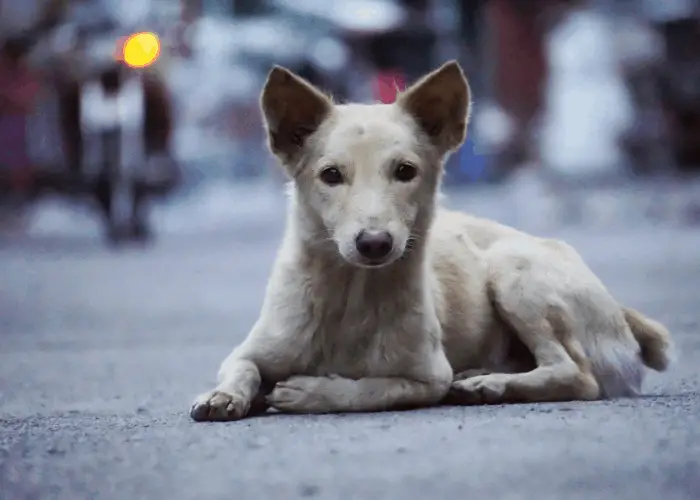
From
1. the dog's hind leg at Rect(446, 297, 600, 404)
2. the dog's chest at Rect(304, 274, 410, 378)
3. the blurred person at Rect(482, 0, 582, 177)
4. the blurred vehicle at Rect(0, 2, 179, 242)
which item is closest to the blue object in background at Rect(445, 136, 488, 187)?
the blurred person at Rect(482, 0, 582, 177)

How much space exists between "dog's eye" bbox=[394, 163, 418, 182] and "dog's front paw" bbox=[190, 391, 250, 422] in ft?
2.08

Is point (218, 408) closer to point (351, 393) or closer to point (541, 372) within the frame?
point (351, 393)

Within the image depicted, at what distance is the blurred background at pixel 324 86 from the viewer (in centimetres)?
1127

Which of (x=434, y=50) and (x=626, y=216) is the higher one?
(x=434, y=50)

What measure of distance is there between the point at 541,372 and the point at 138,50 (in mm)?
8663

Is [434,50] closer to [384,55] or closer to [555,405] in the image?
[384,55]

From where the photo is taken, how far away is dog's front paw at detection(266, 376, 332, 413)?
2.89m

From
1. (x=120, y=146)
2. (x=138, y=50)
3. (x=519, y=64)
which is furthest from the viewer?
(x=519, y=64)

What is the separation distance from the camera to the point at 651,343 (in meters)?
3.43

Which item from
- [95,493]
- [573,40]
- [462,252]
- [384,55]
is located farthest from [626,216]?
[95,493]

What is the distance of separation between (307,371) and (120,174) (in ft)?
26.9

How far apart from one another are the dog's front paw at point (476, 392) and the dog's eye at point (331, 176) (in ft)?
1.99

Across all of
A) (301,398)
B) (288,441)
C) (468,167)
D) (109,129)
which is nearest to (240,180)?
(109,129)

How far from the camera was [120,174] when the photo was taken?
10906 mm
